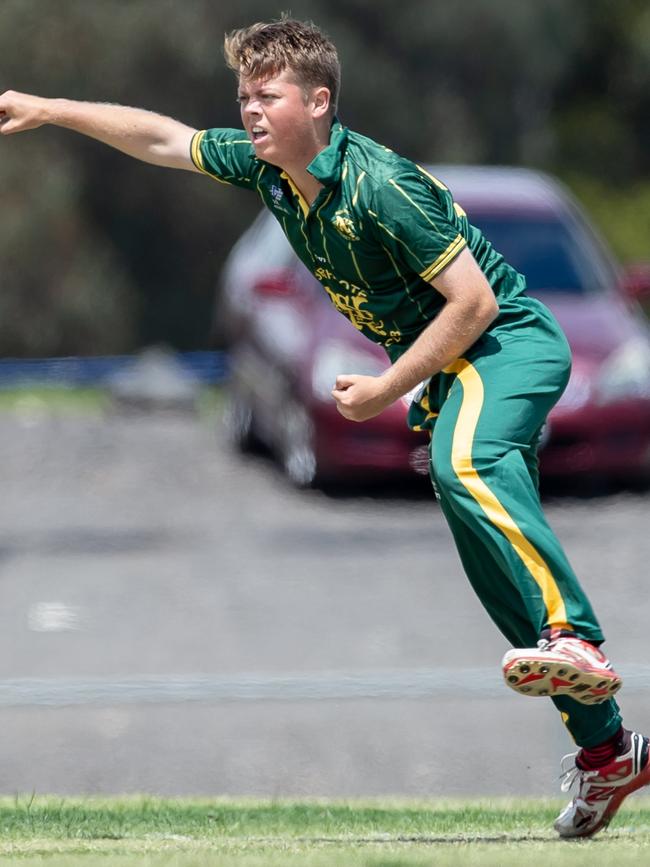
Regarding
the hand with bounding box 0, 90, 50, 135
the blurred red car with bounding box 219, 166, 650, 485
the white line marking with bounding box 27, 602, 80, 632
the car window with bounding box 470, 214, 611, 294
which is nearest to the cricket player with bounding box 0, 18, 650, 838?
the hand with bounding box 0, 90, 50, 135

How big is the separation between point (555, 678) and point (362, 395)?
2.55ft

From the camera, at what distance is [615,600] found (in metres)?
9.60

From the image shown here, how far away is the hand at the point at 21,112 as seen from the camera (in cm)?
505

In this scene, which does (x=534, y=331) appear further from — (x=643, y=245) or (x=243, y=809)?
(x=643, y=245)

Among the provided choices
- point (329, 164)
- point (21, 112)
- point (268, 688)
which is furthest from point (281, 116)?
point (268, 688)

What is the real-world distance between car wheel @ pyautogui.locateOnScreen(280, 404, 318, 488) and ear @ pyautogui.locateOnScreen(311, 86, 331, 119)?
708cm

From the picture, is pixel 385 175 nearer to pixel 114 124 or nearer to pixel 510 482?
pixel 510 482

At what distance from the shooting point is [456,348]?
4.48 meters

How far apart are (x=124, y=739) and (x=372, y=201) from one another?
3310 millimetres

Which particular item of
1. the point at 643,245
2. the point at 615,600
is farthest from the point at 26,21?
the point at 615,600

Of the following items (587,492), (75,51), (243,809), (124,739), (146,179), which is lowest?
(146,179)

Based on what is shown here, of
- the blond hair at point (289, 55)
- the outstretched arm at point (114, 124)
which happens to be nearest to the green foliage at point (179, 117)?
the outstretched arm at point (114, 124)

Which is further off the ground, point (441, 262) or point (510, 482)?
point (441, 262)

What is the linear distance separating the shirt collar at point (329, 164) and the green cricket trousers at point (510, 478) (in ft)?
1.81
